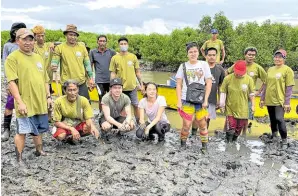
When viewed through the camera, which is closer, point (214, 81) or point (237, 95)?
point (237, 95)

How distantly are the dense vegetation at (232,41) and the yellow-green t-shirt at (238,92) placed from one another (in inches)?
661

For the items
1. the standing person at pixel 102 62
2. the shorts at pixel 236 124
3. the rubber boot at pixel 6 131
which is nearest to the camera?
the rubber boot at pixel 6 131

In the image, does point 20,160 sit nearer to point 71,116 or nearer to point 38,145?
point 38,145

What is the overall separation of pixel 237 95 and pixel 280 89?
31.5 inches

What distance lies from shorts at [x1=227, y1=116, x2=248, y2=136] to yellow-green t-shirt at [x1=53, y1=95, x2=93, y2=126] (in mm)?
2620

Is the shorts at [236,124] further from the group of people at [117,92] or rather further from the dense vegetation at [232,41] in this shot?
the dense vegetation at [232,41]

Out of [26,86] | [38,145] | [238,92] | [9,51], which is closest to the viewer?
[26,86]

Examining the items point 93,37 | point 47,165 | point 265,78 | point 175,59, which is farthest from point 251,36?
point 93,37

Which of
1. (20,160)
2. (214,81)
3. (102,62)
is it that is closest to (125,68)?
(102,62)

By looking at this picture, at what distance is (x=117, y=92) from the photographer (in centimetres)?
622

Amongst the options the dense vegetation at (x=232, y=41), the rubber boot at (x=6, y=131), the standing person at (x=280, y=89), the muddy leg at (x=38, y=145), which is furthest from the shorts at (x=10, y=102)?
the dense vegetation at (x=232, y=41)

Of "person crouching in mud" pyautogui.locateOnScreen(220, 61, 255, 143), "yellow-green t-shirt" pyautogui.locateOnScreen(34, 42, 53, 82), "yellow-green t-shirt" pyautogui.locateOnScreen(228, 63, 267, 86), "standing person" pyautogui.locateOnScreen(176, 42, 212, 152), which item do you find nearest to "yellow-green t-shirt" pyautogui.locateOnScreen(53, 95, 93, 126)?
Answer: "yellow-green t-shirt" pyautogui.locateOnScreen(34, 42, 53, 82)

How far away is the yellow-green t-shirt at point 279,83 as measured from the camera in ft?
21.2

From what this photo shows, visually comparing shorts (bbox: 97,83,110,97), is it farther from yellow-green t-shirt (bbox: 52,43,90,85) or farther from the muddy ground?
the muddy ground
